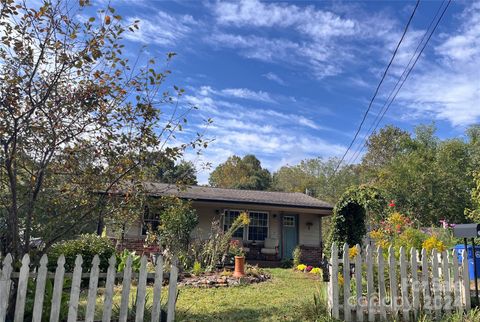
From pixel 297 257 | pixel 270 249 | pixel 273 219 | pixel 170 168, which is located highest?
pixel 170 168

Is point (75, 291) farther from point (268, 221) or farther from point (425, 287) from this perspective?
point (268, 221)

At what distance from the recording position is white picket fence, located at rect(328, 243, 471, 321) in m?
5.06

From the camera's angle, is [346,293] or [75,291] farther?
[346,293]

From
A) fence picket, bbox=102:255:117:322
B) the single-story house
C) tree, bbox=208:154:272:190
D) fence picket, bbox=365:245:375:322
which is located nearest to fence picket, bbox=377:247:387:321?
fence picket, bbox=365:245:375:322

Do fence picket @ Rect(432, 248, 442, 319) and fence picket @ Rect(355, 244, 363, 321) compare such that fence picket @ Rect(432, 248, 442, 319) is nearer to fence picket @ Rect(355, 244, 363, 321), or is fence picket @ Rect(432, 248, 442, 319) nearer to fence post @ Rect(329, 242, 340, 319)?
fence picket @ Rect(355, 244, 363, 321)

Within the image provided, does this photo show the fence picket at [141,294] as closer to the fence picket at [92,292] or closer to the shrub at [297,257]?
the fence picket at [92,292]

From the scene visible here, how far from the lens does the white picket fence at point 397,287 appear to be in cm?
506

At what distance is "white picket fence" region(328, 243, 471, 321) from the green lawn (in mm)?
631

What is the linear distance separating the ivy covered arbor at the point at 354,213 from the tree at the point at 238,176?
31.1 metres

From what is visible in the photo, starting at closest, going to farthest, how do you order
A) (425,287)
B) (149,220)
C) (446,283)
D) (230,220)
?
(425,287) < (446,283) < (149,220) < (230,220)

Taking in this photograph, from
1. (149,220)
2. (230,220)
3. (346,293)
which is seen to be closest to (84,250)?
(149,220)

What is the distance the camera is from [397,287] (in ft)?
17.4

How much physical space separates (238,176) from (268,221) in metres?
27.2

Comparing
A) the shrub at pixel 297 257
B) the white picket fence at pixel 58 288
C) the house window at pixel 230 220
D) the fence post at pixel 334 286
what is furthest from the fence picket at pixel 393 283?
the house window at pixel 230 220
